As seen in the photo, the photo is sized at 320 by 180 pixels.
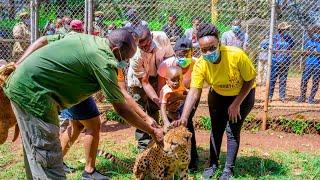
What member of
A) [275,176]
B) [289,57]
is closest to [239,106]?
[275,176]

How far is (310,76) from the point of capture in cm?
1076

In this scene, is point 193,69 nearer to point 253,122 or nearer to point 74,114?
point 74,114

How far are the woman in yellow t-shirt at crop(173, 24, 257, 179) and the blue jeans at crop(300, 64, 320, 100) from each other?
4.75 metres

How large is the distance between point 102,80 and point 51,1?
22.8 ft

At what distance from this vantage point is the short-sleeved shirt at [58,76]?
3.76m

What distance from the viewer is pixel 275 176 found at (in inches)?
239

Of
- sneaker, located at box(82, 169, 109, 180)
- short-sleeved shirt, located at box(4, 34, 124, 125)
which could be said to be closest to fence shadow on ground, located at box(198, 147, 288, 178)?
sneaker, located at box(82, 169, 109, 180)

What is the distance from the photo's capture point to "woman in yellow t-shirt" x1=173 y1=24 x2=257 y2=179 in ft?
17.7

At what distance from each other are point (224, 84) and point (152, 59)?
0.98m

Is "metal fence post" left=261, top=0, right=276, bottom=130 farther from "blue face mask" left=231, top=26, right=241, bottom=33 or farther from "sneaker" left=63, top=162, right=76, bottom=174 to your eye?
"sneaker" left=63, top=162, right=76, bottom=174

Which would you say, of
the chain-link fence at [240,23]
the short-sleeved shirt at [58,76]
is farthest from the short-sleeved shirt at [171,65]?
the chain-link fence at [240,23]

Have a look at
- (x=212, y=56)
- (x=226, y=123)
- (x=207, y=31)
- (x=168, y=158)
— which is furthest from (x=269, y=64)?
(x=168, y=158)

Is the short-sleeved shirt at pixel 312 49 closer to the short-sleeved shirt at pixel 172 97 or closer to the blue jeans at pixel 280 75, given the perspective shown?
the blue jeans at pixel 280 75

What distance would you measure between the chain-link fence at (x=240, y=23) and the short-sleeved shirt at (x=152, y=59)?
2.97 m
